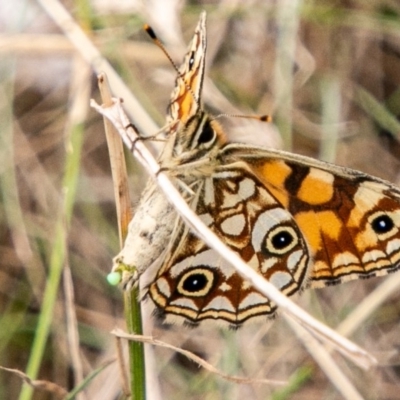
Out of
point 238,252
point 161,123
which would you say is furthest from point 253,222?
→ point 161,123

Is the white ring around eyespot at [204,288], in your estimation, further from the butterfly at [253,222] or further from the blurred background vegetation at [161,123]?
the blurred background vegetation at [161,123]

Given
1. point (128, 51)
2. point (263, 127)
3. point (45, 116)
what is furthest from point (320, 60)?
point (45, 116)

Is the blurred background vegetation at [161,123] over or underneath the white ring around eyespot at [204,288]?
over

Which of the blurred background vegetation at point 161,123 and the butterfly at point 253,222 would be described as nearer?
the butterfly at point 253,222

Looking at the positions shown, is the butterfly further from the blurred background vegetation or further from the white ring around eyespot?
the blurred background vegetation

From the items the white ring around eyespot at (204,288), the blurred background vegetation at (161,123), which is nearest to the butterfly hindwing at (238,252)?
the white ring around eyespot at (204,288)

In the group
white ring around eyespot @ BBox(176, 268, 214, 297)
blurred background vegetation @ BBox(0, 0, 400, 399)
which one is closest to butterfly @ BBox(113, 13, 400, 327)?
white ring around eyespot @ BBox(176, 268, 214, 297)

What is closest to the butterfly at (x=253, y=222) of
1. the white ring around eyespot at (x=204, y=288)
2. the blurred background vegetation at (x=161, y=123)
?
the white ring around eyespot at (x=204, y=288)

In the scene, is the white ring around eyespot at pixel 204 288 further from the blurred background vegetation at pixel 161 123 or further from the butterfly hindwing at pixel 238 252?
the blurred background vegetation at pixel 161 123
